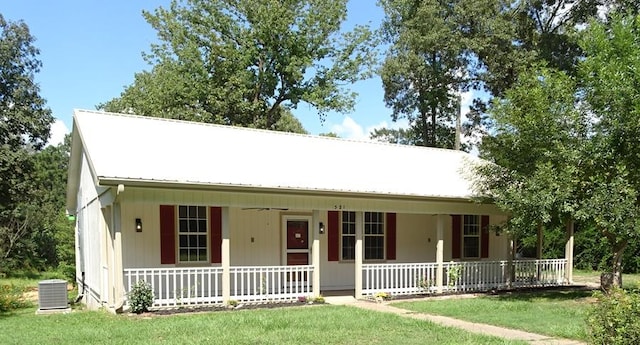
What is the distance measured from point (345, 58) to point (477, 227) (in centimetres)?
1644

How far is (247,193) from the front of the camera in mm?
12039

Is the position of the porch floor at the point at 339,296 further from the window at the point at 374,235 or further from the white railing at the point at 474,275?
the white railing at the point at 474,275

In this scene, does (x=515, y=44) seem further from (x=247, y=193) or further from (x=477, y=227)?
(x=247, y=193)

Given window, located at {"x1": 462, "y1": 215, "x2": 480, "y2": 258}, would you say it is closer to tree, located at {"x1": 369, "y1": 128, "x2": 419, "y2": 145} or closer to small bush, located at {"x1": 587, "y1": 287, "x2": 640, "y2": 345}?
small bush, located at {"x1": 587, "y1": 287, "x2": 640, "y2": 345}

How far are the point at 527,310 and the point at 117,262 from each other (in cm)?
884

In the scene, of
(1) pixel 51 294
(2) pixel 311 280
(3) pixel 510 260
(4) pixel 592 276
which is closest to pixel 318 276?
(2) pixel 311 280

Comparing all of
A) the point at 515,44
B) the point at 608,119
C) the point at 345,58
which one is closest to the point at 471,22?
the point at 515,44

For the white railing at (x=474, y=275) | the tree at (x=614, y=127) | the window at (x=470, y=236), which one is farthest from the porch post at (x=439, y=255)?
the tree at (x=614, y=127)

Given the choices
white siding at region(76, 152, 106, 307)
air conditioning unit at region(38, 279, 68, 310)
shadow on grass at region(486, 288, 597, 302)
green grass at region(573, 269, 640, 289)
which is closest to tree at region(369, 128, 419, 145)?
green grass at region(573, 269, 640, 289)

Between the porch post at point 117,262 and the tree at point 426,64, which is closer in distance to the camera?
the porch post at point 117,262

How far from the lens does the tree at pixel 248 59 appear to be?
92.3 ft

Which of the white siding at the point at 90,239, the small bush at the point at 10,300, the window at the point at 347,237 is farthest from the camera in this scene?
the window at the point at 347,237

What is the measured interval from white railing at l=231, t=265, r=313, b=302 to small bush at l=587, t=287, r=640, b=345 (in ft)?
25.6

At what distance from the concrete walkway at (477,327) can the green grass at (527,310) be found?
0.28 m
